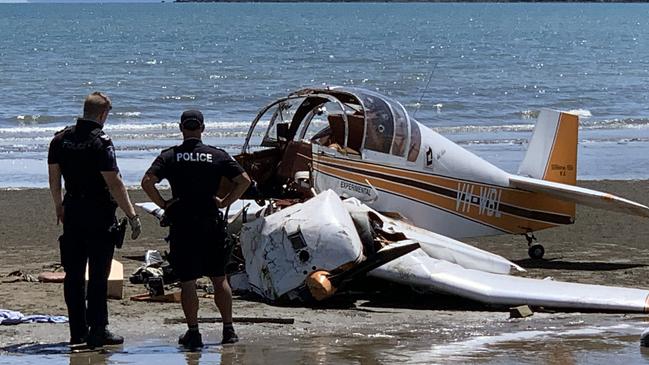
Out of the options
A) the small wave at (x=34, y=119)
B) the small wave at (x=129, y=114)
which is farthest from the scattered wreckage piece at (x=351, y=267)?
the small wave at (x=129, y=114)

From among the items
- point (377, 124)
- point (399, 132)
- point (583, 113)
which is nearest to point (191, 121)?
point (377, 124)

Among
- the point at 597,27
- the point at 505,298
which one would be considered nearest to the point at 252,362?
the point at 505,298

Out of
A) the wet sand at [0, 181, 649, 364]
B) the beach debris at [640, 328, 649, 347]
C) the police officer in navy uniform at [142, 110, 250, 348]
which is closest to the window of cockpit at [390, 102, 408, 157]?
the wet sand at [0, 181, 649, 364]

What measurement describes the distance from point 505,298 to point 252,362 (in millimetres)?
2940

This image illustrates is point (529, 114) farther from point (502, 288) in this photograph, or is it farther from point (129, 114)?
point (502, 288)

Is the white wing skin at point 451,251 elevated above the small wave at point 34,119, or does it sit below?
below

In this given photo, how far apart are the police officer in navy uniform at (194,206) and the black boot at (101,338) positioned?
1.45 ft

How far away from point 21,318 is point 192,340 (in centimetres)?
157

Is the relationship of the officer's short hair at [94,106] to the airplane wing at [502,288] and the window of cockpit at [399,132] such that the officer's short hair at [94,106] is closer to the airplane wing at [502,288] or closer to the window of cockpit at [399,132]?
the airplane wing at [502,288]

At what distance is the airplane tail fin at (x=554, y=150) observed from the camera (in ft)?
45.2

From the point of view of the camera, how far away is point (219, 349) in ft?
28.0

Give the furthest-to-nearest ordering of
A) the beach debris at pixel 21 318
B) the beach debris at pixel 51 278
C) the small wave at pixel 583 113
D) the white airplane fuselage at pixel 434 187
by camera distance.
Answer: the small wave at pixel 583 113 < the white airplane fuselage at pixel 434 187 < the beach debris at pixel 51 278 < the beach debris at pixel 21 318

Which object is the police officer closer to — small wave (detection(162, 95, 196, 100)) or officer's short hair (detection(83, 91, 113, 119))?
officer's short hair (detection(83, 91, 113, 119))

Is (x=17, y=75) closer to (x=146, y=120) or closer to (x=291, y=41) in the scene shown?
(x=146, y=120)
